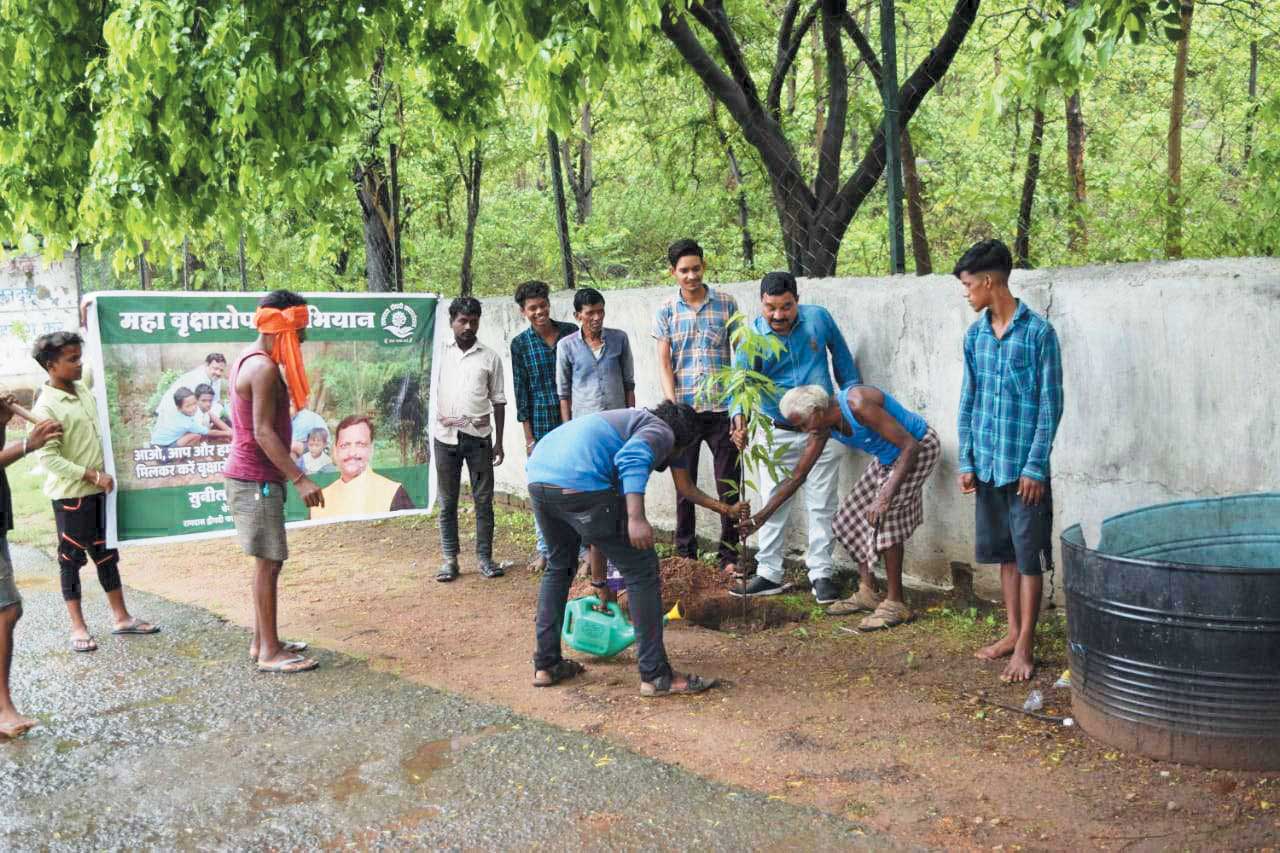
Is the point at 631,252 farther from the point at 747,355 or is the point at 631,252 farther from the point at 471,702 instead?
the point at 471,702

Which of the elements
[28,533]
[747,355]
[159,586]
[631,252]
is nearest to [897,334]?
[747,355]

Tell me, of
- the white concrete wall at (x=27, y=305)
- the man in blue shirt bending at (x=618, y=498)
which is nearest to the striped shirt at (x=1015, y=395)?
the man in blue shirt bending at (x=618, y=498)

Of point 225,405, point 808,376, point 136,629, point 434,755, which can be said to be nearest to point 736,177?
point 808,376

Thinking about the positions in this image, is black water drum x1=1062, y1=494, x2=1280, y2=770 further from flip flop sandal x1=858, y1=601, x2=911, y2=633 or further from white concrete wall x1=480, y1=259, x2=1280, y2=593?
flip flop sandal x1=858, y1=601, x2=911, y2=633

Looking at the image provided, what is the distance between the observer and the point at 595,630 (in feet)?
18.0

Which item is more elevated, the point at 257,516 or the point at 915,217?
the point at 915,217

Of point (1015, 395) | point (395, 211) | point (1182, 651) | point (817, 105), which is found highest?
point (817, 105)

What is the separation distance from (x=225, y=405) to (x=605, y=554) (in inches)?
124

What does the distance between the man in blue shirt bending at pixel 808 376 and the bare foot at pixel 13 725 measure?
341 centimetres

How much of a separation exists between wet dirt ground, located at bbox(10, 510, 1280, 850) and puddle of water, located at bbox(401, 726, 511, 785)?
12.4 inches

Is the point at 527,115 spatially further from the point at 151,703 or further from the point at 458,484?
the point at 151,703

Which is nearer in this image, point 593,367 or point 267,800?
point 267,800

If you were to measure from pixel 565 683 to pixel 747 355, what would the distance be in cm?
196

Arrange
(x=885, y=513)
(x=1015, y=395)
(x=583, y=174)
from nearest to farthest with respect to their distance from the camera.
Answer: (x=1015, y=395)
(x=885, y=513)
(x=583, y=174)
